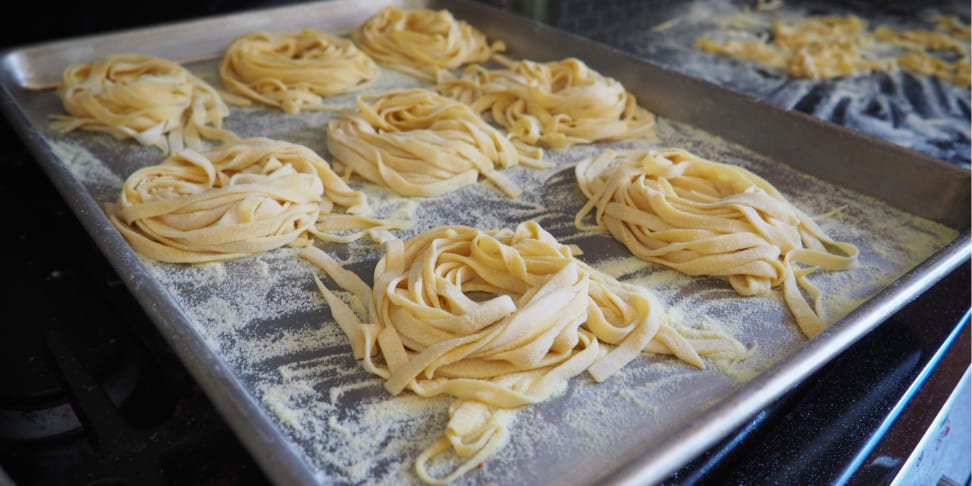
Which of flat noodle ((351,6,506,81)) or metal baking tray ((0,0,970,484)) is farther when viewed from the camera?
flat noodle ((351,6,506,81))

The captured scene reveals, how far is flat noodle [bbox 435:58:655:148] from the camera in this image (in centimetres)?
302

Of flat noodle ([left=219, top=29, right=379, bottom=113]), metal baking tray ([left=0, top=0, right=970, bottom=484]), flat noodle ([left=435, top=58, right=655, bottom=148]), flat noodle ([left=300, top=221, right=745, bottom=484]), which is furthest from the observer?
flat noodle ([left=219, top=29, right=379, bottom=113])

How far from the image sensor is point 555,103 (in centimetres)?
312

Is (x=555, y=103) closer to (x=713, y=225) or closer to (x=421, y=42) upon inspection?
(x=421, y=42)

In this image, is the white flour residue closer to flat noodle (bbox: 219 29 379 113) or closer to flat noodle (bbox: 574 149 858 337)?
flat noodle (bbox: 574 149 858 337)

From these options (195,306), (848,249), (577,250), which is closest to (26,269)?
(195,306)

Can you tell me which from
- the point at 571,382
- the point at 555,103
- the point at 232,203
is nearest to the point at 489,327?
the point at 571,382

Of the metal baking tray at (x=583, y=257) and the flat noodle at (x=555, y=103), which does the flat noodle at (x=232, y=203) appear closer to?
the metal baking tray at (x=583, y=257)

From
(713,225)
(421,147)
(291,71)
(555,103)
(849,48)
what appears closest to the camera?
(713,225)

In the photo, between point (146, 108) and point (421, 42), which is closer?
point (146, 108)

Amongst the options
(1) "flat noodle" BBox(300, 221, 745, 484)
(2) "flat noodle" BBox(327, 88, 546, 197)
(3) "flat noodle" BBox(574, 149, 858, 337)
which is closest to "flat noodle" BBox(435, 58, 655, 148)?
(2) "flat noodle" BBox(327, 88, 546, 197)

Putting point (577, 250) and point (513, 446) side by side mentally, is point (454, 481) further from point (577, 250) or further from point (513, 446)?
point (577, 250)

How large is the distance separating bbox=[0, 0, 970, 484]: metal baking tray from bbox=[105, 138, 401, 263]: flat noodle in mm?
72

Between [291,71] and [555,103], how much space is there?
1236 mm
